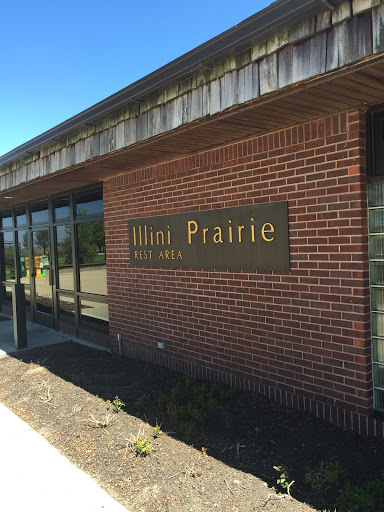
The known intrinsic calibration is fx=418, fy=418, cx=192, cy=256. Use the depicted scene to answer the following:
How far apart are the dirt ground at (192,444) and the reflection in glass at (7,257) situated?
672 centimetres

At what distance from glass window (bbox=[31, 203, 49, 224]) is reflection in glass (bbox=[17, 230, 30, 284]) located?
2.62 ft

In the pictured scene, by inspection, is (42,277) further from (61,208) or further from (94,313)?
(94,313)

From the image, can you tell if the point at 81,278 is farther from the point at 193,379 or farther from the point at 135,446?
the point at 135,446

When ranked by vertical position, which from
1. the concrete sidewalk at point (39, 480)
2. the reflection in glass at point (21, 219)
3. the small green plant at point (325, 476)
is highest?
the reflection in glass at point (21, 219)

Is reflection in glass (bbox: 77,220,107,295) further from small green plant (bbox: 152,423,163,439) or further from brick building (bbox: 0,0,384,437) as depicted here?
small green plant (bbox: 152,423,163,439)

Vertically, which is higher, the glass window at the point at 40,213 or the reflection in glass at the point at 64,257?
the glass window at the point at 40,213

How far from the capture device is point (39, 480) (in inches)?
131

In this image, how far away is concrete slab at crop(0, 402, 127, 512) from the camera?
297cm

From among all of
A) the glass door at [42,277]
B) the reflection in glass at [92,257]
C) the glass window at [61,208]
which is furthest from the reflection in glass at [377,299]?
the glass door at [42,277]

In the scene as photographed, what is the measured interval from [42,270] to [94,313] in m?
2.93

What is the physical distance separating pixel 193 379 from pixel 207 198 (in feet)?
7.48

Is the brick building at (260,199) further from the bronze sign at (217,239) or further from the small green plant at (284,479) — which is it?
the small green plant at (284,479)

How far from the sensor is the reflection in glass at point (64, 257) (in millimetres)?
8648

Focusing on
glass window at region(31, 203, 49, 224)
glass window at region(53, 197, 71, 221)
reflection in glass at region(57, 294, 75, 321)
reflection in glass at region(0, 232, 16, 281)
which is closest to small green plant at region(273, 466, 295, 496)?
reflection in glass at region(57, 294, 75, 321)
